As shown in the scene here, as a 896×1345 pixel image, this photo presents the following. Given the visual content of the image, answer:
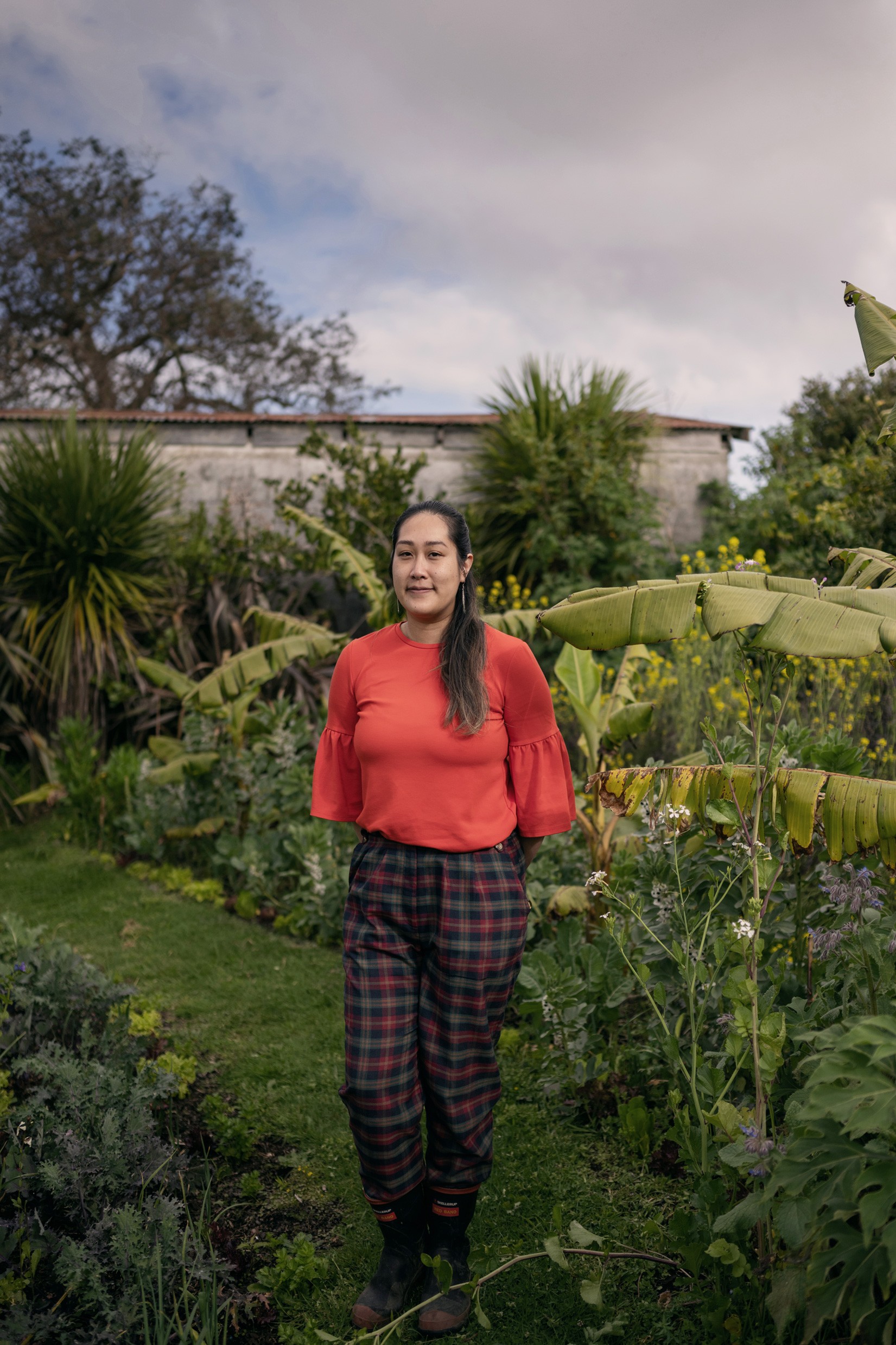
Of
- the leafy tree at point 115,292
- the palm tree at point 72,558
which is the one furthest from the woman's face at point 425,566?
the leafy tree at point 115,292

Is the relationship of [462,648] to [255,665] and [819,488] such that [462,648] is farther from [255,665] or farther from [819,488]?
[819,488]

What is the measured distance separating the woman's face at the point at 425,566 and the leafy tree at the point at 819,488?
3.92 metres

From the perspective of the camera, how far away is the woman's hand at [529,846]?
2.65 metres

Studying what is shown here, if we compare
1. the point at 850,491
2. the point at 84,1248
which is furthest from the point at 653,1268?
the point at 850,491

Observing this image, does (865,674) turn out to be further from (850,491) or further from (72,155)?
(72,155)

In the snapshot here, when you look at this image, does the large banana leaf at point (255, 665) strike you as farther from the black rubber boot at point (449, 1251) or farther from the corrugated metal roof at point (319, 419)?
the corrugated metal roof at point (319, 419)

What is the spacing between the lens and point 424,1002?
7.98 feet

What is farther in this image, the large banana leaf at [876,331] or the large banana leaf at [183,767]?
the large banana leaf at [183,767]

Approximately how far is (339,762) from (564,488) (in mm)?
7613

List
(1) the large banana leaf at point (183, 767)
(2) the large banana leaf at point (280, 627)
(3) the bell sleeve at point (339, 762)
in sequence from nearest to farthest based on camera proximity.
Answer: (3) the bell sleeve at point (339, 762), (1) the large banana leaf at point (183, 767), (2) the large banana leaf at point (280, 627)

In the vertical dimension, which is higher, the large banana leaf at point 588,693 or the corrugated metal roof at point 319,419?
the corrugated metal roof at point 319,419

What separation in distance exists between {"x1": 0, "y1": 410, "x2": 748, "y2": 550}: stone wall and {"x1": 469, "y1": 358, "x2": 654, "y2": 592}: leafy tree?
2.97 ft

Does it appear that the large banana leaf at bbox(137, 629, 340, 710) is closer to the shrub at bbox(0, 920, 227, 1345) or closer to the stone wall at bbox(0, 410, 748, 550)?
the shrub at bbox(0, 920, 227, 1345)

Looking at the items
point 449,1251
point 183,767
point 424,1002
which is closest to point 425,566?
point 424,1002
